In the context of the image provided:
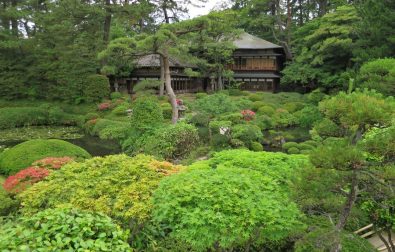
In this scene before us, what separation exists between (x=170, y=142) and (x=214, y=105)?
4779 millimetres

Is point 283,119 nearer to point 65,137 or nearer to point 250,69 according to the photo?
point 250,69

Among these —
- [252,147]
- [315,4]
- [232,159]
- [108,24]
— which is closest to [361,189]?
[232,159]

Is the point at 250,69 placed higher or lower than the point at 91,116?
higher

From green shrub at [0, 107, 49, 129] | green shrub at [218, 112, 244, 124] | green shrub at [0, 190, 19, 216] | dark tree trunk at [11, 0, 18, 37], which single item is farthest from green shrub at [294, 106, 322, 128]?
dark tree trunk at [11, 0, 18, 37]

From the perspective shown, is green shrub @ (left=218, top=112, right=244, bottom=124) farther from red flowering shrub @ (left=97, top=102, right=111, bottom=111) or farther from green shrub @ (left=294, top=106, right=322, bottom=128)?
red flowering shrub @ (left=97, top=102, right=111, bottom=111)

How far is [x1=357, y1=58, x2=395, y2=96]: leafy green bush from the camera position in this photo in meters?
15.1

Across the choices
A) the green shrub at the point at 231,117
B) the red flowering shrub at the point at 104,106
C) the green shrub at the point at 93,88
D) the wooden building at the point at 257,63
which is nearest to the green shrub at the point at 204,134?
the green shrub at the point at 231,117

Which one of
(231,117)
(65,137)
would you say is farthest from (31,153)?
(65,137)

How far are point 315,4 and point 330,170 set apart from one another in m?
40.0

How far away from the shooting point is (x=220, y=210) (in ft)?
16.8

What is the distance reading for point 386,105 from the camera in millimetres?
4984

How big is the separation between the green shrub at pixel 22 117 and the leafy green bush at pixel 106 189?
21.0 m

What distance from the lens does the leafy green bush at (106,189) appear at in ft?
Result: 18.4

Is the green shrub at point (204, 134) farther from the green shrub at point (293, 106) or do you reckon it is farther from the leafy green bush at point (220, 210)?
the green shrub at point (293, 106)
